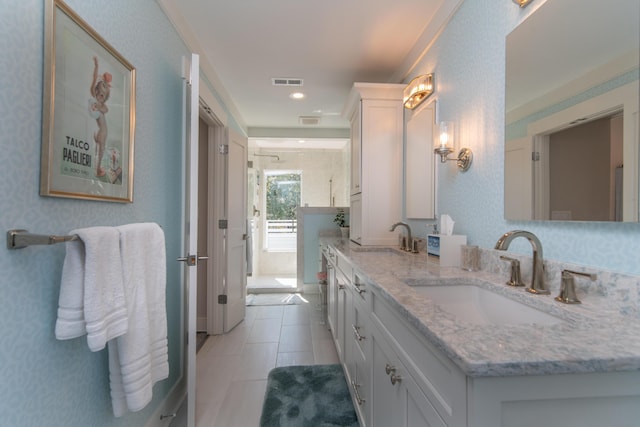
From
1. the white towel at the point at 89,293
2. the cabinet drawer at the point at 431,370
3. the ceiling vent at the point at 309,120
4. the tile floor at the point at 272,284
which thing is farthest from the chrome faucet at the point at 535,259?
the tile floor at the point at 272,284

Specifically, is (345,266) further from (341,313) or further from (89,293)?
(89,293)

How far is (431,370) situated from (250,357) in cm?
199

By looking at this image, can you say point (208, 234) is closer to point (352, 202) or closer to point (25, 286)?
point (352, 202)

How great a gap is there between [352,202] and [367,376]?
1775mm

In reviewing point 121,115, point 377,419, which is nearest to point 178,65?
point 121,115

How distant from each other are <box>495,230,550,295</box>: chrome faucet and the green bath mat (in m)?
1.20

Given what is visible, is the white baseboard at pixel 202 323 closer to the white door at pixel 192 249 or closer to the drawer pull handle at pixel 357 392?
the white door at pixel 192 249

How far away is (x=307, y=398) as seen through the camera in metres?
1.73

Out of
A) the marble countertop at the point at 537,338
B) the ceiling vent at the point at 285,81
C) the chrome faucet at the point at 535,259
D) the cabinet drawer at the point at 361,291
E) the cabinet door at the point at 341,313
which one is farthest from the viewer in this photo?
the ceiling vent at the point at 285,81

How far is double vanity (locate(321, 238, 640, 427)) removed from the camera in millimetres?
507

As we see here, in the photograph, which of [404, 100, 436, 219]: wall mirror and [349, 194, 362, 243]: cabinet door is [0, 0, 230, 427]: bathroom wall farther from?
[404, 100, 436, 219]: wall mirror

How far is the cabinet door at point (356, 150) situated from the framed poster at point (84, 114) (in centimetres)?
167

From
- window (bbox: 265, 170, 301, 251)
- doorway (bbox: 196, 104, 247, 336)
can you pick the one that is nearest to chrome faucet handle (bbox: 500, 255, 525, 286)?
doorway (bbox: 196, 104, 247, 336)

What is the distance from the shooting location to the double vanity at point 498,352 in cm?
51
